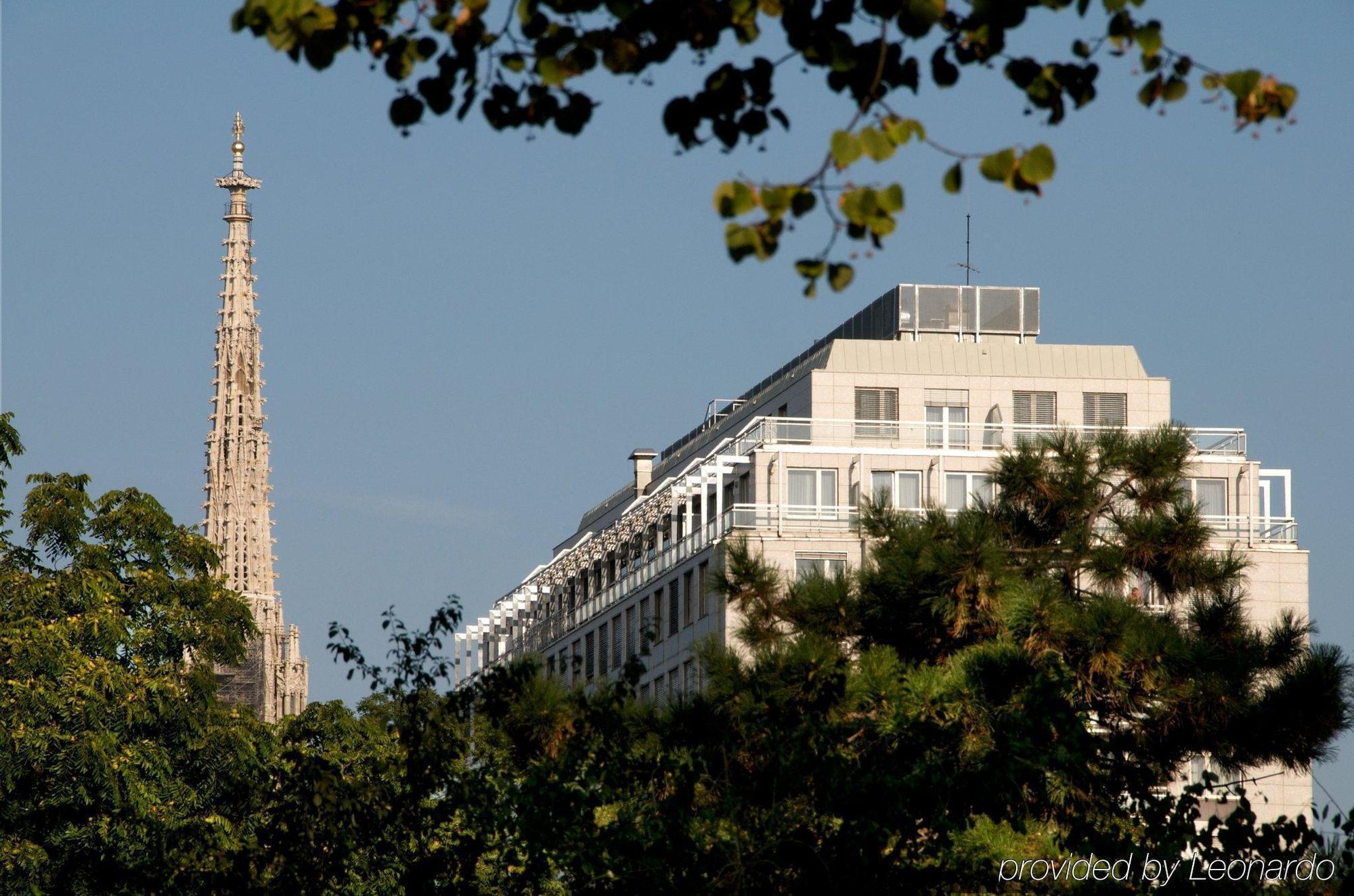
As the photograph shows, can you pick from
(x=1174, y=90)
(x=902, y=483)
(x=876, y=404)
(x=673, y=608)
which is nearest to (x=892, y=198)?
(x=1174, y=90)

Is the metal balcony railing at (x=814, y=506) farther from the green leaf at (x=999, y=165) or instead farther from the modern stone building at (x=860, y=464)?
the green leaf at (x=999, y=165)

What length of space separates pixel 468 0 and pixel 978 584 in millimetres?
19933

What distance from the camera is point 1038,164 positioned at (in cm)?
912

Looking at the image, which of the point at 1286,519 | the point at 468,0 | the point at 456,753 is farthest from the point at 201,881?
the point at 1286,519

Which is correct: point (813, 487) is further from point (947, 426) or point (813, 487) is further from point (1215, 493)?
point (1215, 493)

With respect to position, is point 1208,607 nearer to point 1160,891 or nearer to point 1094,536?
point 1094,536

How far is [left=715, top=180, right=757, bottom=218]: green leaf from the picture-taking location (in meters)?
9.20

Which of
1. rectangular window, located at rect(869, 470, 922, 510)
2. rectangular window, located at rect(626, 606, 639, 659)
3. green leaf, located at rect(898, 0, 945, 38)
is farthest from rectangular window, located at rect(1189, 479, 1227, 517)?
green leaf, located at rect(898, 0, 945, 38)

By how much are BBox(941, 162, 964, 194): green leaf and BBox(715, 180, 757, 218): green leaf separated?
687 mm

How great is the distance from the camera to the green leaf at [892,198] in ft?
30.0

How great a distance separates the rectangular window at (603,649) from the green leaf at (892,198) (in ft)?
259

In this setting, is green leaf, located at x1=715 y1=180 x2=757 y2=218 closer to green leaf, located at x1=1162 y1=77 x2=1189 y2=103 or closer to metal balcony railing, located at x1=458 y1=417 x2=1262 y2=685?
green leaf, located at x1=1162 y1=77 x2=1189 y2=103

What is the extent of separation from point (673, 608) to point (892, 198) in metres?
71.9

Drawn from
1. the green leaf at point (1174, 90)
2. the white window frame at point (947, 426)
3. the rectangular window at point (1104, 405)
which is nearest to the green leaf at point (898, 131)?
the green leaf at point (1174, 90)
